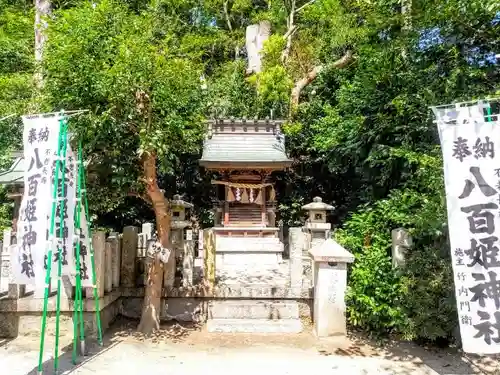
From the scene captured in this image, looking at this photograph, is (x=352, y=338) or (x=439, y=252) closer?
(x=439, y=252)

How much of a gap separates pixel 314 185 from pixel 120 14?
1345cm

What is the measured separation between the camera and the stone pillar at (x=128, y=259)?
759 cm

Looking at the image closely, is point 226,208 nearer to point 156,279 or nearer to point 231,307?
point 231,307

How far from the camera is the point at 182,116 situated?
635 centimetres

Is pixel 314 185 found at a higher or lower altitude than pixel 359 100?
lower

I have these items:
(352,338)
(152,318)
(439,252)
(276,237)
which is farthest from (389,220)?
(276,237)

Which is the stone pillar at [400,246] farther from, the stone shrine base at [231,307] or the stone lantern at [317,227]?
the stone lantern at [317,227]

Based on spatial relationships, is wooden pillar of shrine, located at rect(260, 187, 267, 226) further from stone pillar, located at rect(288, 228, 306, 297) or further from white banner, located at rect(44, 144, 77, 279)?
white banner, located at rect(44, 144, 77, 279)

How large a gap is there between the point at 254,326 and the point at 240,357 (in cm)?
130

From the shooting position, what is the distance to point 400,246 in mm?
6496

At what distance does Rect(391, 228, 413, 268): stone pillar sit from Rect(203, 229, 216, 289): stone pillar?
3.36 meters

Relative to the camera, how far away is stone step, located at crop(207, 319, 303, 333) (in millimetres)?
7105

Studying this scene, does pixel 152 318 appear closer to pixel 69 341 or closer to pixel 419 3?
pixel 69 341

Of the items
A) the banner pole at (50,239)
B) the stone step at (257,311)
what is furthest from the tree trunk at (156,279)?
the banner pole at (50,239)
